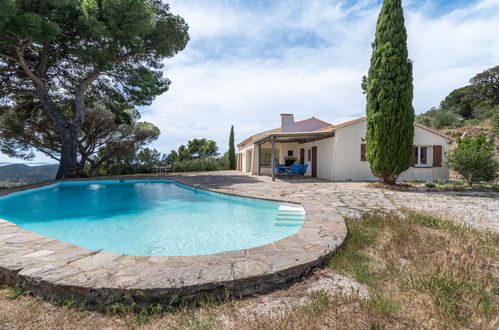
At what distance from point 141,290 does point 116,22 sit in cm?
1319

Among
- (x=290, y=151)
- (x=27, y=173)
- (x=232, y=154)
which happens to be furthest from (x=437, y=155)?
(x=27, y=173)

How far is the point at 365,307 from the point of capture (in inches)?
70.1

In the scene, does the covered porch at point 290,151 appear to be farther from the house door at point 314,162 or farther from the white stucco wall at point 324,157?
the white stucco wall at point 324,157

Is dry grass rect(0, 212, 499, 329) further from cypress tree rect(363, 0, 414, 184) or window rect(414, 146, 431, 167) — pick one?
window rect(414, 146, 431, 167)

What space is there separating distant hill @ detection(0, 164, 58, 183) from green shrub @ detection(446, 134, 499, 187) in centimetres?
2094

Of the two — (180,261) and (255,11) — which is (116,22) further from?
(180,261)

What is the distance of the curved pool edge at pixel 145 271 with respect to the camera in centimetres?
198

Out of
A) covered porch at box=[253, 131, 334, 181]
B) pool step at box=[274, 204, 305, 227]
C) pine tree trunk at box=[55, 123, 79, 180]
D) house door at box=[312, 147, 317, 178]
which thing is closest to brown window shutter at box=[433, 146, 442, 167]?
covered porch at box=[253, 131, 334, 181]

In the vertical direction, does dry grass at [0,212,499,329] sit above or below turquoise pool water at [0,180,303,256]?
above

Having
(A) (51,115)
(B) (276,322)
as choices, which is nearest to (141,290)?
(B) (276,322)

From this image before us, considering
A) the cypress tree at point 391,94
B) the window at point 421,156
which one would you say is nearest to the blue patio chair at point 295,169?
the cypress tree at point 391,94

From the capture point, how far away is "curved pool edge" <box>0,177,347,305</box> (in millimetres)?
1978

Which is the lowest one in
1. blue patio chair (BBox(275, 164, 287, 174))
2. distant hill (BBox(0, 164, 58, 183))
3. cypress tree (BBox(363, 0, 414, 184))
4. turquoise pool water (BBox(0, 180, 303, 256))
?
turquoise pool water (BBox(0, 180, 303, 256))

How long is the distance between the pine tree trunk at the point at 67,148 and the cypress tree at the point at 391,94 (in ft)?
52.0
